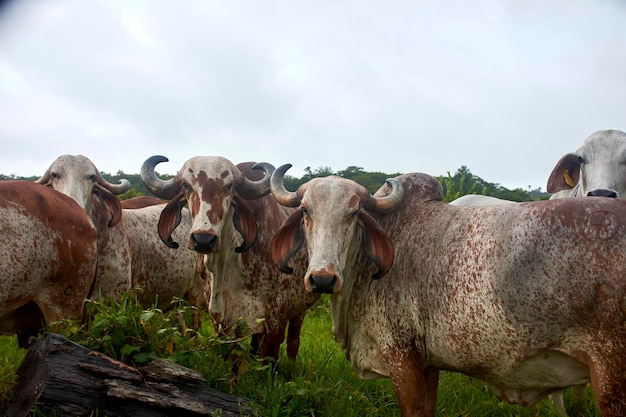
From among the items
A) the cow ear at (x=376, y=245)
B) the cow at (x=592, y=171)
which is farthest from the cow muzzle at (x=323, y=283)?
the cow at (x=592, y=171)

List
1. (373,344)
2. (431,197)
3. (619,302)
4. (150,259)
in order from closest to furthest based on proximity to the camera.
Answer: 1. (619,302)
2. (373,344)
3. (431,197)
4. (150,259)

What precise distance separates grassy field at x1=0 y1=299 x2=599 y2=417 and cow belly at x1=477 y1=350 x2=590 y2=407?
1.05 metres

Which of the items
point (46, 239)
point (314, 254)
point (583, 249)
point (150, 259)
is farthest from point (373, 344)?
point (150, 259)

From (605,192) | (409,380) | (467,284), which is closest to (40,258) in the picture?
(409,380)

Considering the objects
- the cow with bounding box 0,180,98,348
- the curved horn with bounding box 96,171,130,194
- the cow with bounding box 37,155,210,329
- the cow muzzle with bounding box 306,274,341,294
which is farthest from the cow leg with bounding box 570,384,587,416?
the curved horn with bounding box 96,171,130,194

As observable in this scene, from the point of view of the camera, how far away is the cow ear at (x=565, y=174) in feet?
21.0

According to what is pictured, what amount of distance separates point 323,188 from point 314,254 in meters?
0.54

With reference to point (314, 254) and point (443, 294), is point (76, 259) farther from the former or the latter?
point (443, 294)

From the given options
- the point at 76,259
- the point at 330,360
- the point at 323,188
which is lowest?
the point at 330,360

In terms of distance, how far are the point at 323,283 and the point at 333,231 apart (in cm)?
45

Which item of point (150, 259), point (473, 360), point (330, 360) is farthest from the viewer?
point (150, 259)

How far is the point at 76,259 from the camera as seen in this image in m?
5.04

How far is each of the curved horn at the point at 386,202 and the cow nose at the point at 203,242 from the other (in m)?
1.30

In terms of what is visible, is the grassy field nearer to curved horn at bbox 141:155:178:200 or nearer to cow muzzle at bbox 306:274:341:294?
cow muzzle at bbox 306:274:341:294
